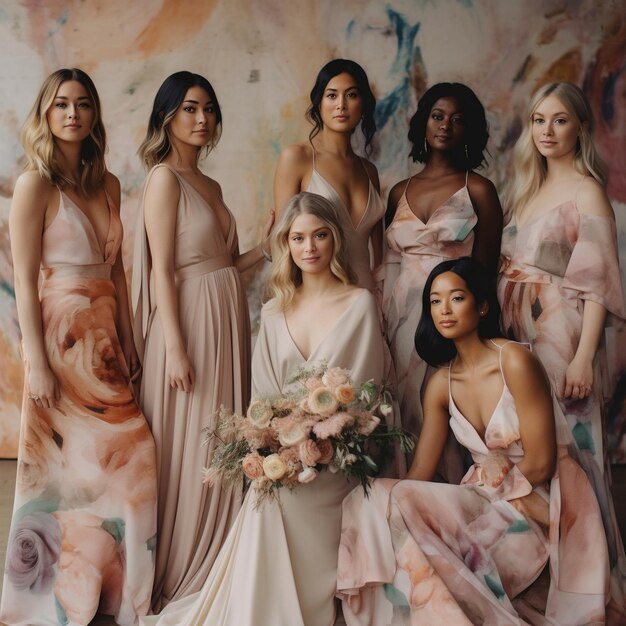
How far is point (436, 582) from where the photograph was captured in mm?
3305

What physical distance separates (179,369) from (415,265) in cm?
131

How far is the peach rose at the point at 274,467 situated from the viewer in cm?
343

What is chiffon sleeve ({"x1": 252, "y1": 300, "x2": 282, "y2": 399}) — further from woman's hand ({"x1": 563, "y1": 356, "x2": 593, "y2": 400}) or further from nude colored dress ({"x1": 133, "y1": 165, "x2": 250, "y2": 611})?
woman's hand ({"x1": 563, "y1": 356, "x2": 593, "y2": 400})

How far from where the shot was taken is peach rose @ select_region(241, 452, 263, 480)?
11.4 feet

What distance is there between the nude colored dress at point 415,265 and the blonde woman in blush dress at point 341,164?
182 mm

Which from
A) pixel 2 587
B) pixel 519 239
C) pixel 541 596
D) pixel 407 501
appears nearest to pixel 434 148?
pixel 519 239

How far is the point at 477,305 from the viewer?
12.6ft

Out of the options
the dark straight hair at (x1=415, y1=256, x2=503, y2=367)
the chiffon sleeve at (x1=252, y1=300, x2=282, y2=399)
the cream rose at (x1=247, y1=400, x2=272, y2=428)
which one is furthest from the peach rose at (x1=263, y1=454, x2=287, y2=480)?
the dark straight hair at (x1=415, y1=256, x2=503, y2=367)

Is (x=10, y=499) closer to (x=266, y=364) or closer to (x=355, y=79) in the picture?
(x=266, y=364)

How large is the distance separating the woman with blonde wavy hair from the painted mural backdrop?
3027mm

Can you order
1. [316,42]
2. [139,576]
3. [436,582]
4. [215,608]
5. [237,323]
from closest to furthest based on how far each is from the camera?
[436,582] < [215,608] < [139,576] < [237,323] < [316,42]

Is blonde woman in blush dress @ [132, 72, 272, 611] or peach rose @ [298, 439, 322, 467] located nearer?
peach rose @ [298, 439, 322, 467]

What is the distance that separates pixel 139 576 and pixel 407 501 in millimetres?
1347

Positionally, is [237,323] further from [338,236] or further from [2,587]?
[2,587]
